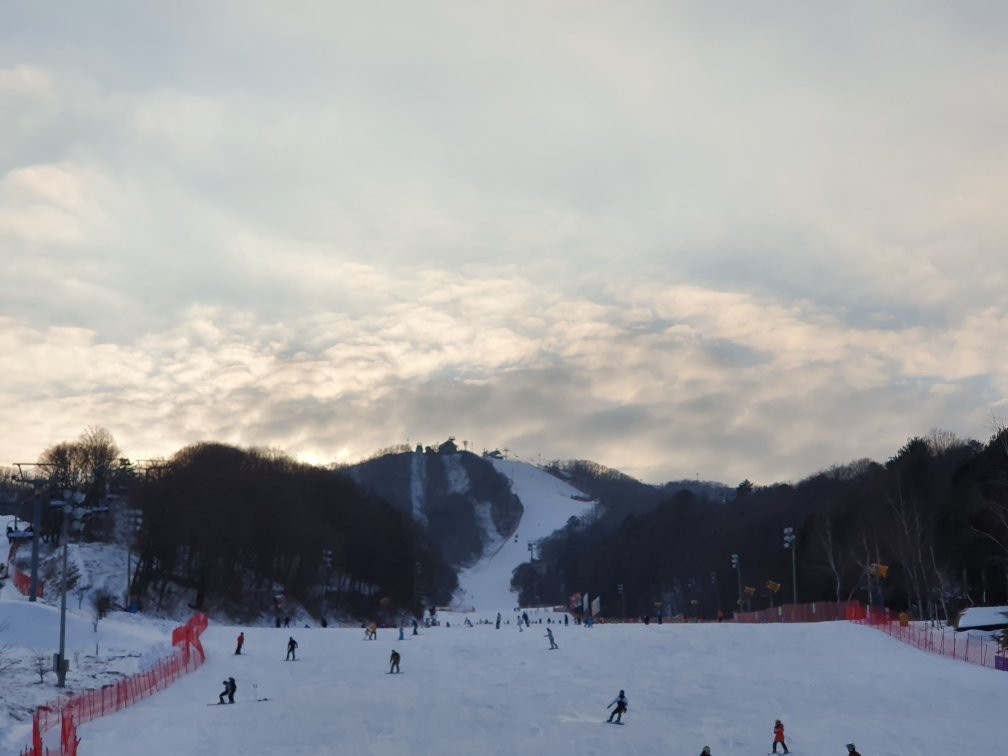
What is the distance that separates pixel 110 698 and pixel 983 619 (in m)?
39.8

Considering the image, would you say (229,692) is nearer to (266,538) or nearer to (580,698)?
(580,698)

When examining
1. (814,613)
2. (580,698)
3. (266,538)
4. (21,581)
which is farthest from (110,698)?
(266,538)

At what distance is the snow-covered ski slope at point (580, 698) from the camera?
35.2 metres

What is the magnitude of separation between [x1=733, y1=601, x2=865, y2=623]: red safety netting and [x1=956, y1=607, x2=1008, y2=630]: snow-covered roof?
31.6 ft

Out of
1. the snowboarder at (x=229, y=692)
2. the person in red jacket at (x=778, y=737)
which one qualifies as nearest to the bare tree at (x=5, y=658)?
→ the snowboarder at (x=229, y=692)

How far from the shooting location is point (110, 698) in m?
40.6

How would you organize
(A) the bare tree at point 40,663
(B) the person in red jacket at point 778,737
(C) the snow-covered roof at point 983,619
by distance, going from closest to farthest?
1. (B) the person in red jacket at point 778,737
2. (A) the bare tree at point 40,663
3. (C) the snow-covered roof at point 983,619

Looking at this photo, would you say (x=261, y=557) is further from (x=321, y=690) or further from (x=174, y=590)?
(x=321, y=690)

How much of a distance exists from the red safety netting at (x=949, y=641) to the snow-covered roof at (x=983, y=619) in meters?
0.56

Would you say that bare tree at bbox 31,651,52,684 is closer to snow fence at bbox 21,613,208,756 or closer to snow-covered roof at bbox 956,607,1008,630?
snow fence at bbox 21,613,208,756

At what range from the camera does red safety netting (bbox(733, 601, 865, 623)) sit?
2707 inches

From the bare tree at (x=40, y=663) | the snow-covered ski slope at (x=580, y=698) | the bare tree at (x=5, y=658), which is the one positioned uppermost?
the bare tree at (x=5, y=658)

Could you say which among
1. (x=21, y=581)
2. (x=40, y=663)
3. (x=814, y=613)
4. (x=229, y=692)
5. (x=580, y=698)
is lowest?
(x=580, y=698)

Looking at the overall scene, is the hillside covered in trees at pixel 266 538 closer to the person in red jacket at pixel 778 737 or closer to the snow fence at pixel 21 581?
the snow fence at pixel 21 581
